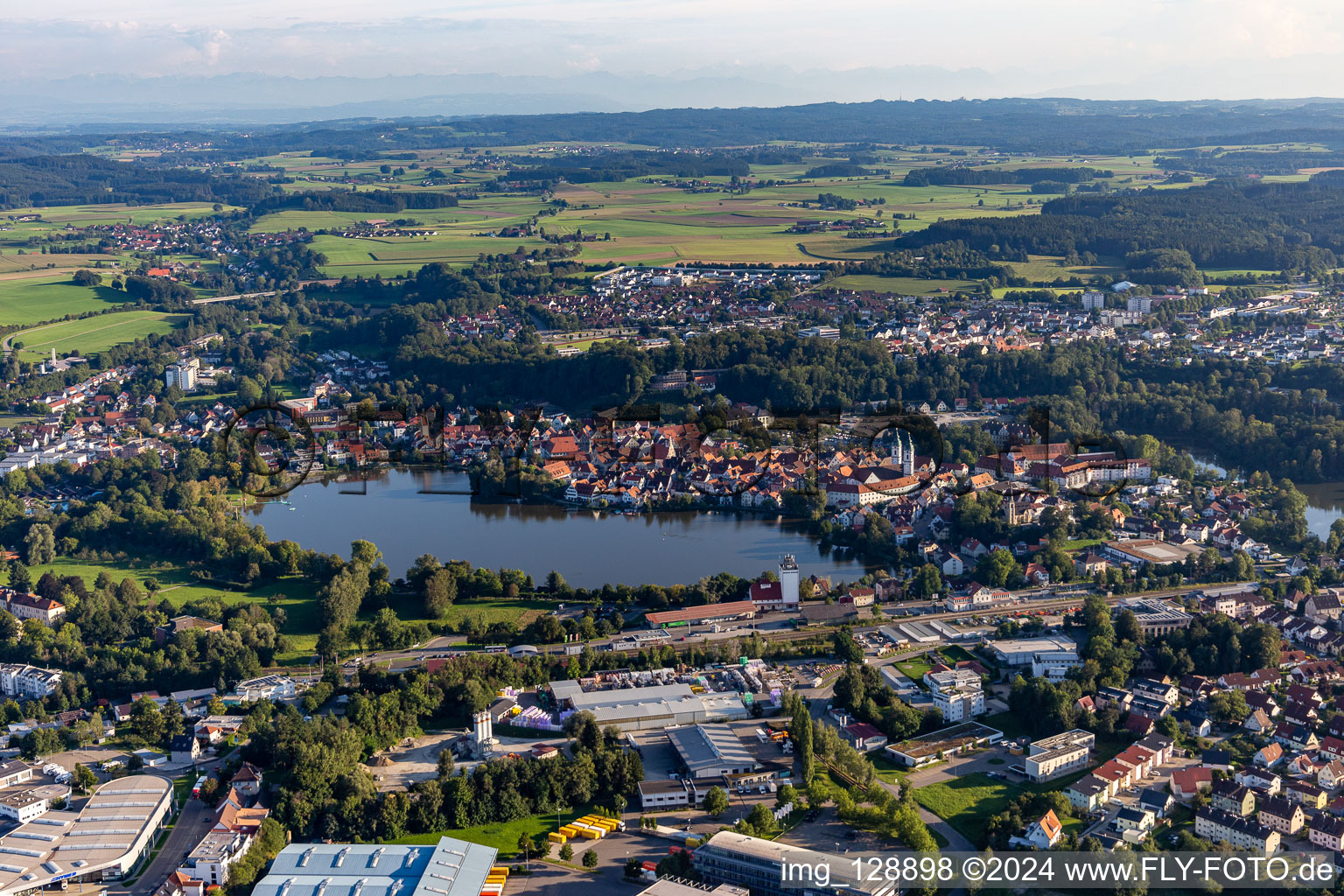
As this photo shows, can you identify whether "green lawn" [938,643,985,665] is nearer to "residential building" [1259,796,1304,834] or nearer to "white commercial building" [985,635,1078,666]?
"white commercial building" [985,635,1078,666]

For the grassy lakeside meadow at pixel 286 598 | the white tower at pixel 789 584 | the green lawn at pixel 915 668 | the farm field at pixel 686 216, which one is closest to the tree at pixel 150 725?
the grassy lakeside meadow at pixel 286 598

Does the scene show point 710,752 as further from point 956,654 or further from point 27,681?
point 27,681

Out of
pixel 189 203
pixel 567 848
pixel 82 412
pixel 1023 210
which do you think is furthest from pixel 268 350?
pixel 189 203

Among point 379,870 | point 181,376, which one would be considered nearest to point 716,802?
point 379,870

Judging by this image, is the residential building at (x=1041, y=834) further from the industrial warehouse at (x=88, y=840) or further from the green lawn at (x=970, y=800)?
the industrial warehouse at (x=88, y=840)

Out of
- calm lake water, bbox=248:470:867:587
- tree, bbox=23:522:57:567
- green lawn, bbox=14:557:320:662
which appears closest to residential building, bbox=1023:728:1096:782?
calm lake water, bbox=248:470:867:587

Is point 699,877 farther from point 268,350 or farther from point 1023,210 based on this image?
point 1023,210

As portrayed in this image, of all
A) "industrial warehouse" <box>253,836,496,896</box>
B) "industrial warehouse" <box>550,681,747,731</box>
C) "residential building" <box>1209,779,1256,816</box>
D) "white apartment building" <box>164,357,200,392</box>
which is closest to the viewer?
"industrial warehouse" <box>253,836,496,896</box>
